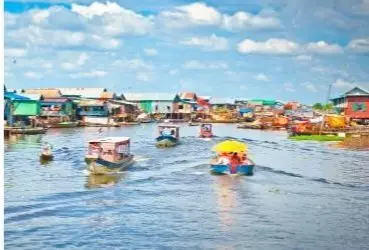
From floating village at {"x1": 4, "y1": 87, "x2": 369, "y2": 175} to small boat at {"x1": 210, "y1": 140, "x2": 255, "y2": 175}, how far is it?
308 centimetres

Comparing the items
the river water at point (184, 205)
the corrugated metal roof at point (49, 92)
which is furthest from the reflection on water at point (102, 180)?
the corrugated metal roof at point (49, 92)

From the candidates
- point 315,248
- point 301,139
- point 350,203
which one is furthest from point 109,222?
point 301,139

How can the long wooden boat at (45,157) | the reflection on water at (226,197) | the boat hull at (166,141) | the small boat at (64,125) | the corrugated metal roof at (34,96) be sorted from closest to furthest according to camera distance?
1. the reflection on water at (226,197)
2. the long wooden boat at (45,157)
3. the boat hull at (166,141)
4. the corrugated metal roof at (34,96)
5. the small boat at (64,125)

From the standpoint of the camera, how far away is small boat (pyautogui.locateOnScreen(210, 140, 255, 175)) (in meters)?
6.26

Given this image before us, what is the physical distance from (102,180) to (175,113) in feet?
31.8

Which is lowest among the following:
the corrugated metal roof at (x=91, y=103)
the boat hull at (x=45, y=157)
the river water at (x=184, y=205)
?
the river water at (x=184, y=205)

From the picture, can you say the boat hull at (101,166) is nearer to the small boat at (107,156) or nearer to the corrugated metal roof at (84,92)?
the small boat at (107,156)

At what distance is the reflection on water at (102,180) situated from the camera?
18.6 ft

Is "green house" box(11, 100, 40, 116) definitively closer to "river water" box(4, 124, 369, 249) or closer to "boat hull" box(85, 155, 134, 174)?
"river water" box(4, 124, 369, 249)

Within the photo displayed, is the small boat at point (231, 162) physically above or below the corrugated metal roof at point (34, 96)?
below

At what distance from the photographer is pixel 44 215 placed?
4305 millimetres

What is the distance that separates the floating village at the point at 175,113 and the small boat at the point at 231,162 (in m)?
3.08

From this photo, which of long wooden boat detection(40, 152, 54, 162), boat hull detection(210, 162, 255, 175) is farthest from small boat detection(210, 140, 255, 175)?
long wooden boat detection(40, 152, 54, 162)

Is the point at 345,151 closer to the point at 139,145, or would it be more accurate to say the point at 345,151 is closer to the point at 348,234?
the point at 139,145
